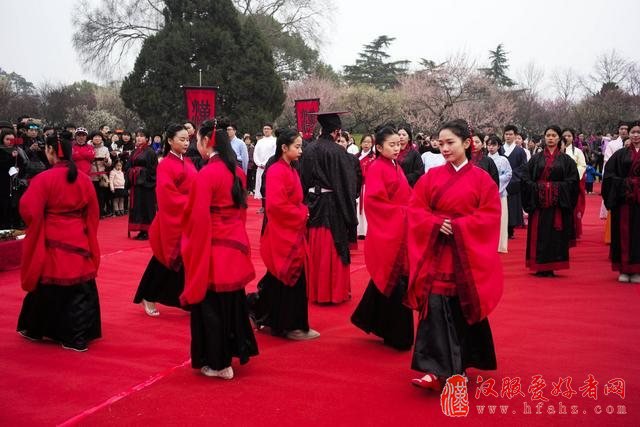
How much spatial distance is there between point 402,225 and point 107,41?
27.7m

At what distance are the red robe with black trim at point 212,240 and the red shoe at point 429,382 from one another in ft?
4.23

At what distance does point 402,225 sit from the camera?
199 inches

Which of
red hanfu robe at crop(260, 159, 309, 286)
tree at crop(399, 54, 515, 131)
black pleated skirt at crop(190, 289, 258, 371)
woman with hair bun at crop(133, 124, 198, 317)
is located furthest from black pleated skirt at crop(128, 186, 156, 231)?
tree at crop(399, 54, 515, 131)

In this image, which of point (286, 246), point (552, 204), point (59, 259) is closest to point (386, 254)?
point (286, 246)

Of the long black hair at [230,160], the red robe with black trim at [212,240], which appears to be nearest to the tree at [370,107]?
the long black hair at [230,160]

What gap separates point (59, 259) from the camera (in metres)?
4.90

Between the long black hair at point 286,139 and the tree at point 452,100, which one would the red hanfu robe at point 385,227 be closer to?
the long black hair at point 286,139

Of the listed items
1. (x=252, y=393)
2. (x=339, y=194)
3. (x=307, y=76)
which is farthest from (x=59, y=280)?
(x=307, y=76)

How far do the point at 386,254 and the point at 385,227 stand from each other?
22cm

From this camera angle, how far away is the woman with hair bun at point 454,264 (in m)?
3.85

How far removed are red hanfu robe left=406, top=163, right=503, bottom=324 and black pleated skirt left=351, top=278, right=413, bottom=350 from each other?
2.88 ft

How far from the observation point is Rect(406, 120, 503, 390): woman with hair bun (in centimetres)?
385

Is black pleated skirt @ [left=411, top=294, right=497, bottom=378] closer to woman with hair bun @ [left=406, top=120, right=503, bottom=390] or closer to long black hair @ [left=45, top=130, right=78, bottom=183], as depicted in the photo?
woman with hair bun @ [left=406, top=120, right=503, bottom=390]

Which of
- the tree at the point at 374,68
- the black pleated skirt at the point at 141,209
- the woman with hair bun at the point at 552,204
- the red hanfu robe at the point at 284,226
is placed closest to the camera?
the red hanfu robe at the point at 284,226
